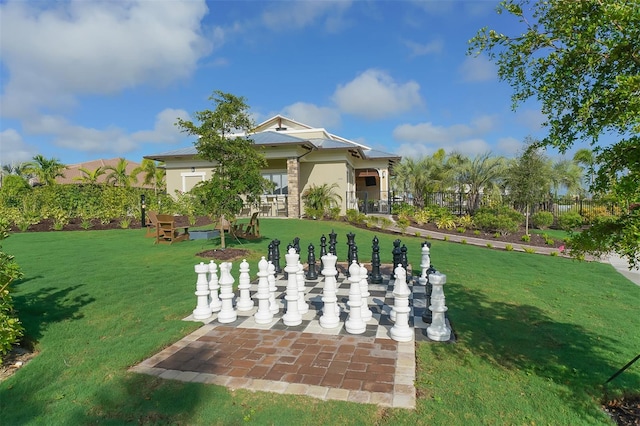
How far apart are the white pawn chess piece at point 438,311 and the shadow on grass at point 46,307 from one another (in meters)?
4.64

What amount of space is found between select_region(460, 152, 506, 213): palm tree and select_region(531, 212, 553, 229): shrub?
3145 mm

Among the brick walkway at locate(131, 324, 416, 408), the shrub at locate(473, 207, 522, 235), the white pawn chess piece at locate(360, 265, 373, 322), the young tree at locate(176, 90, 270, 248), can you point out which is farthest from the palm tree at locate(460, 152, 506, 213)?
the brick walkway at locate(131, 324, 416, 408)

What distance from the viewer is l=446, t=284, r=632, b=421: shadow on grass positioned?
10.5 ft

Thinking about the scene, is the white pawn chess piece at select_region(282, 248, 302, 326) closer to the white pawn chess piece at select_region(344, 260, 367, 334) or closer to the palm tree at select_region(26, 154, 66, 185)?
the white pawn chess piece at select_region(344, 260, 367, 334)

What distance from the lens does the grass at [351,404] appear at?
9.07 ft

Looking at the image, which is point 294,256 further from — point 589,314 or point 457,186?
point 457,186

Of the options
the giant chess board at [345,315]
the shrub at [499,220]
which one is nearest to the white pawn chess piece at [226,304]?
the giant chess board at [345,315]

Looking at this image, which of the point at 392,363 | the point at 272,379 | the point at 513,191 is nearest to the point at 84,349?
the point at 272,379

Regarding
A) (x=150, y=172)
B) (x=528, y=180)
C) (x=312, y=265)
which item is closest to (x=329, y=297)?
(x=312, y=265)

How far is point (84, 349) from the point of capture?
12.9 ft

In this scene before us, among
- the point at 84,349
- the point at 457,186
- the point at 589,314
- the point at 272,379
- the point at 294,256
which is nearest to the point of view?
the point at 272,379

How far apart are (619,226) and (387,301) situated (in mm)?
3569

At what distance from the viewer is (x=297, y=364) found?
3.58 meters

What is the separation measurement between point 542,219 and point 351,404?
68.0ft
